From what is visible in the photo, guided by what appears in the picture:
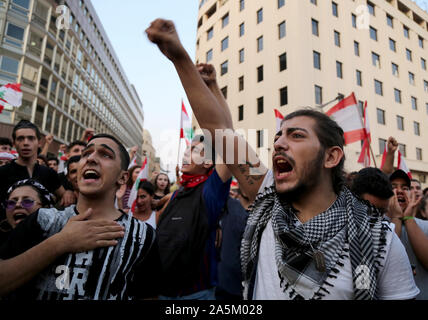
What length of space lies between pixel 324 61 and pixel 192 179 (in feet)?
64.6

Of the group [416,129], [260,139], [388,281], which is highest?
[416,129]

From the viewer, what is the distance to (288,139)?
1716mm

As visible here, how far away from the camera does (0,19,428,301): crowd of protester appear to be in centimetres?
130

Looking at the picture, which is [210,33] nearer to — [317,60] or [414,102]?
[317,60]

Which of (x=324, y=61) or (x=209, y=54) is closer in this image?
(x=324, y=61)

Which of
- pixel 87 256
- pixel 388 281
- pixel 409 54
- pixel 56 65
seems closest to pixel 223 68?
pixel 56 65

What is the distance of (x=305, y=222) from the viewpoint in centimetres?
155

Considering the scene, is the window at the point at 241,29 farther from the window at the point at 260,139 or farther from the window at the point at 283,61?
the window at the point at 260,139

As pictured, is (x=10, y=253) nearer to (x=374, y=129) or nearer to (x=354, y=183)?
(x=354, y=183)

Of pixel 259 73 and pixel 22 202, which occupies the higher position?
pixel 259 73

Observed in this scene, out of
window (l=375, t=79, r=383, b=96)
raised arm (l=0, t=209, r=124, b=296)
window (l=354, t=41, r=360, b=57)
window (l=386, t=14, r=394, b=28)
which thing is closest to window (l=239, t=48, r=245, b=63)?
window (l=354, t=41, r=360, b=57)

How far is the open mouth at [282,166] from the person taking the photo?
167cm

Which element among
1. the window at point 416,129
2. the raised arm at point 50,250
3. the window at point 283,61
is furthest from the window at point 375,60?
the raised arm at point 50,250
